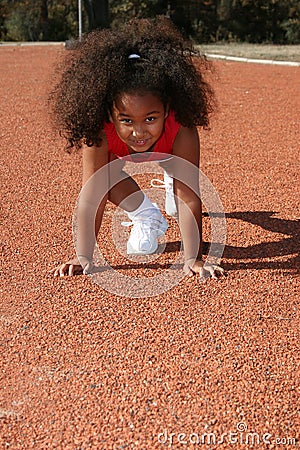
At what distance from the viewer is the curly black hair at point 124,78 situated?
3014 millimetres

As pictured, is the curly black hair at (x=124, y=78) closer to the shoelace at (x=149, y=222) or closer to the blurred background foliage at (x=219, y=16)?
the shoelace at (x=149, y=222)

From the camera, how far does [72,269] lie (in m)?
3.31

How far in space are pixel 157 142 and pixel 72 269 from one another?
0.78 m

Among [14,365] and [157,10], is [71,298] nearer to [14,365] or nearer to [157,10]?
[14,365]

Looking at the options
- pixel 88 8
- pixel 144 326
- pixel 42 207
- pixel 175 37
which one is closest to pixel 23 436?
pixel 144 326

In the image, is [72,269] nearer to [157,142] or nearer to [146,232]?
[146,232]

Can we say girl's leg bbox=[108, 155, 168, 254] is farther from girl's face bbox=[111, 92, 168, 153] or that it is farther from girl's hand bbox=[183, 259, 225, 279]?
girl's face bbox=[111, 92, 168, 153]

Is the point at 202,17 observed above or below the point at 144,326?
below

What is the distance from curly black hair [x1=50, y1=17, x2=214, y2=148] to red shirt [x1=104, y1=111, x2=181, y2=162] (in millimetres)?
59

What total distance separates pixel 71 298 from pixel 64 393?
76 centimetres

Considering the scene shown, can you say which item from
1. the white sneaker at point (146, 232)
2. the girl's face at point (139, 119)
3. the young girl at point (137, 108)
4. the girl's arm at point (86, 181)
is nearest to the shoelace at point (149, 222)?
the white sneaker at point (146, 232)

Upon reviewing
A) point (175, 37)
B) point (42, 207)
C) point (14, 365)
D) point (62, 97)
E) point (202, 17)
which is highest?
point (175, 37)

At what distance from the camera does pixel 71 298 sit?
10.0ft

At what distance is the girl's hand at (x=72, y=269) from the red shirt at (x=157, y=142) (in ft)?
1.96
